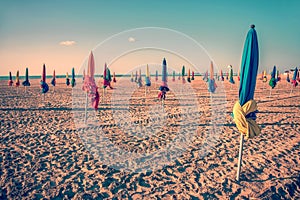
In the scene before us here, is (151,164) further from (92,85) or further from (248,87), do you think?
(92,85)

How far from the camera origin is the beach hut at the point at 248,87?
3867 millimetres

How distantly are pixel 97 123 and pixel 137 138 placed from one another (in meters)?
2.92

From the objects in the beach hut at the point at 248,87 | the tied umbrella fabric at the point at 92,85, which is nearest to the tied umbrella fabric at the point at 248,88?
the beach hut at the point at 248,87

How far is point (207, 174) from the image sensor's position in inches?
192

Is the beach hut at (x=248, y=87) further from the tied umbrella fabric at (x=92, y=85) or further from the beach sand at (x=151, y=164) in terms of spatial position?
the tied umbrella fabric at (x=92, y=85)

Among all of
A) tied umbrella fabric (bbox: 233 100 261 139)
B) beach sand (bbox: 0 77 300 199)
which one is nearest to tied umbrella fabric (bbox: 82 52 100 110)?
beach sand (bbox: 0 77 300 199)

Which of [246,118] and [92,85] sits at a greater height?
[92,85]

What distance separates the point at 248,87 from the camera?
157 inches

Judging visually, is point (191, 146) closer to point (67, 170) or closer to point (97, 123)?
point (67, 170)

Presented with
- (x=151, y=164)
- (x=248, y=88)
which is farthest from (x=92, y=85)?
(x=248, y=88)

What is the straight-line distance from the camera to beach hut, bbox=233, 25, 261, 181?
3867mm

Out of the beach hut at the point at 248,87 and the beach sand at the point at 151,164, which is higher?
the beach hut at the point at 248,87

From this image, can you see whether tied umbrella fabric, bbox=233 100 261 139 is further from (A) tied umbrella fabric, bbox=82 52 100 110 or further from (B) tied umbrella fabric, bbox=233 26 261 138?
(A) tied umbrella fabric, bbox=82 52 100 110

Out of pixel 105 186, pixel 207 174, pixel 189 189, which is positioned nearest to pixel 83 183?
pixel 105 186
